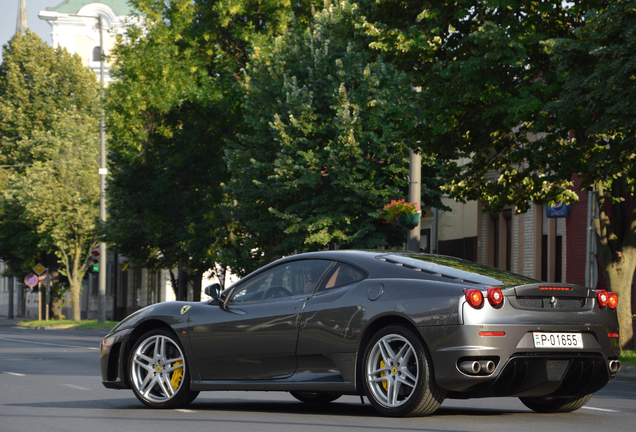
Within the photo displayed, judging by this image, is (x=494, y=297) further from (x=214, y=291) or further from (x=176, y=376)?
(x=176, y=376)

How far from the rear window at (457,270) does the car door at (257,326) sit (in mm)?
679

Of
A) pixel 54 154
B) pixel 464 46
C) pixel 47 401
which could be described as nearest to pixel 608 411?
pixel 47 401

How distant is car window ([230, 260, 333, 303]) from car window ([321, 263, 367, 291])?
0.09m

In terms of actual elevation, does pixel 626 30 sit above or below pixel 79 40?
below

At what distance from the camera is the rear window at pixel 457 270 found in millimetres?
8352

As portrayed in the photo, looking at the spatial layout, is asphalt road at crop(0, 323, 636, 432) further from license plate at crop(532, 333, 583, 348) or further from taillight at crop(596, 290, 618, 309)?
taillight at crop(596, 290, 618, 309)

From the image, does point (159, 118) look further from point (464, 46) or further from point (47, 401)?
point (47, 401)

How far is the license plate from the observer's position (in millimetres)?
8117

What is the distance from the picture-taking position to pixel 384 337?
8.39m

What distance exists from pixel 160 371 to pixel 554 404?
11.1ft

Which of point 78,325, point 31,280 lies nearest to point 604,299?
point 78,325

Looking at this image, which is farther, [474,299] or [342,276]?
[342,276]

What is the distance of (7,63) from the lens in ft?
221

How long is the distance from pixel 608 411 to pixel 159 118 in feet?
97.8
